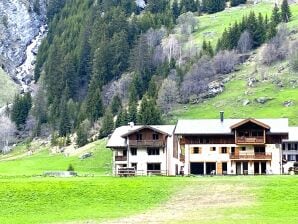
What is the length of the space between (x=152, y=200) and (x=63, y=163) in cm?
8822

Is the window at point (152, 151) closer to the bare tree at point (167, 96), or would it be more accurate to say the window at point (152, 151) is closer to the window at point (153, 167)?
the window at point (153, 167)

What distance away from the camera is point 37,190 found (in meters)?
78.3

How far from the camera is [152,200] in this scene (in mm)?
75375

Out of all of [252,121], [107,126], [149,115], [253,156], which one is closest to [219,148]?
[253,156]

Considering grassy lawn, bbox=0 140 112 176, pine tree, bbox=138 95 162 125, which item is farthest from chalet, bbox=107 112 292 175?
pine tree, bbox=138 95 162 125

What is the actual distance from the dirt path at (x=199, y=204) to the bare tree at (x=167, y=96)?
107278 mm

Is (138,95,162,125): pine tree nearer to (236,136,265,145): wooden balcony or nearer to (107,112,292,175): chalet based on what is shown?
(107,112,292,175): chalet

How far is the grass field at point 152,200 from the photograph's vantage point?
66.2 m

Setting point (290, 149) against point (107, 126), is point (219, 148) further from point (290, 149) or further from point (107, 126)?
point (107, 126)

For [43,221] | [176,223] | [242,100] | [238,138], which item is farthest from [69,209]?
[242,100]

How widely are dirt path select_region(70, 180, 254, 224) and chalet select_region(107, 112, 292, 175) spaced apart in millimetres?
30001

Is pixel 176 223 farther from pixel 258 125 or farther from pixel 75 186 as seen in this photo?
pixel 258 125

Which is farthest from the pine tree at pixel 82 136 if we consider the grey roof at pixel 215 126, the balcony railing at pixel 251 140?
the balcony railing at pixel 251 140

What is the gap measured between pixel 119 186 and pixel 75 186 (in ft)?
15.6
